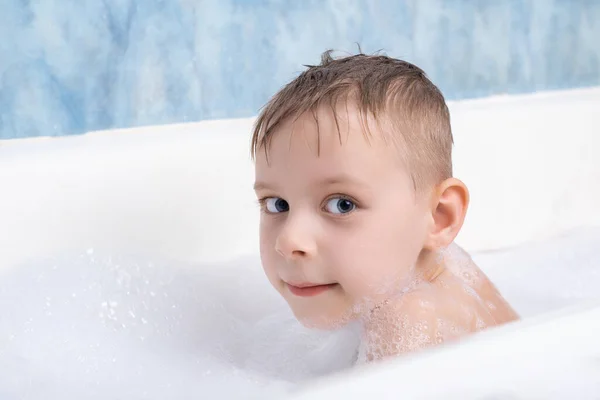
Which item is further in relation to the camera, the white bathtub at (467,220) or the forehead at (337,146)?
the forehead at (337,146)

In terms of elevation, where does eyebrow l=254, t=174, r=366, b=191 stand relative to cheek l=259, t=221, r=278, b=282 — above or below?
above

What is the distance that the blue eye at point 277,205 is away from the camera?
3.06 ft

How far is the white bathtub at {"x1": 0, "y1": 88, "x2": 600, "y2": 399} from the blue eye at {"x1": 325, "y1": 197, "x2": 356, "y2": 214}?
0.81 feet

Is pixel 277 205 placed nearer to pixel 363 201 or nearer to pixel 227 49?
pixel 363 201

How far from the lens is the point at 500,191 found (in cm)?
160

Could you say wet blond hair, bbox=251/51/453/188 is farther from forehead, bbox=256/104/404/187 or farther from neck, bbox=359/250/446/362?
neck, bbox=359/250/446/362

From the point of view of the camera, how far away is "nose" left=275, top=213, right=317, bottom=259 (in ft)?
2.86

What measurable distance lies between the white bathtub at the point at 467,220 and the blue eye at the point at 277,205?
0.32 meters

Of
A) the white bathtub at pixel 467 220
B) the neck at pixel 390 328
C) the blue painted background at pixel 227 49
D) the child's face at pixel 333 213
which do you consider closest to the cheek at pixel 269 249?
the child's face at pixel 333 213

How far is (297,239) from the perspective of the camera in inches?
34.4

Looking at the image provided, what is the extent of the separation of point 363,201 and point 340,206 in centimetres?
3

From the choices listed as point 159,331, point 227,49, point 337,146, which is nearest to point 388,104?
point 337,146

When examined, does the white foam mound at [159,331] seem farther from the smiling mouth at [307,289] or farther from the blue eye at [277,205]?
the blue eye at [277,205]

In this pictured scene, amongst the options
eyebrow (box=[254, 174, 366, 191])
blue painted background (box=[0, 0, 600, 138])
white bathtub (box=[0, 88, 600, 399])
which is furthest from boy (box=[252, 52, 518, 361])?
blue painted background (box=[0, 0, 600, 138])
